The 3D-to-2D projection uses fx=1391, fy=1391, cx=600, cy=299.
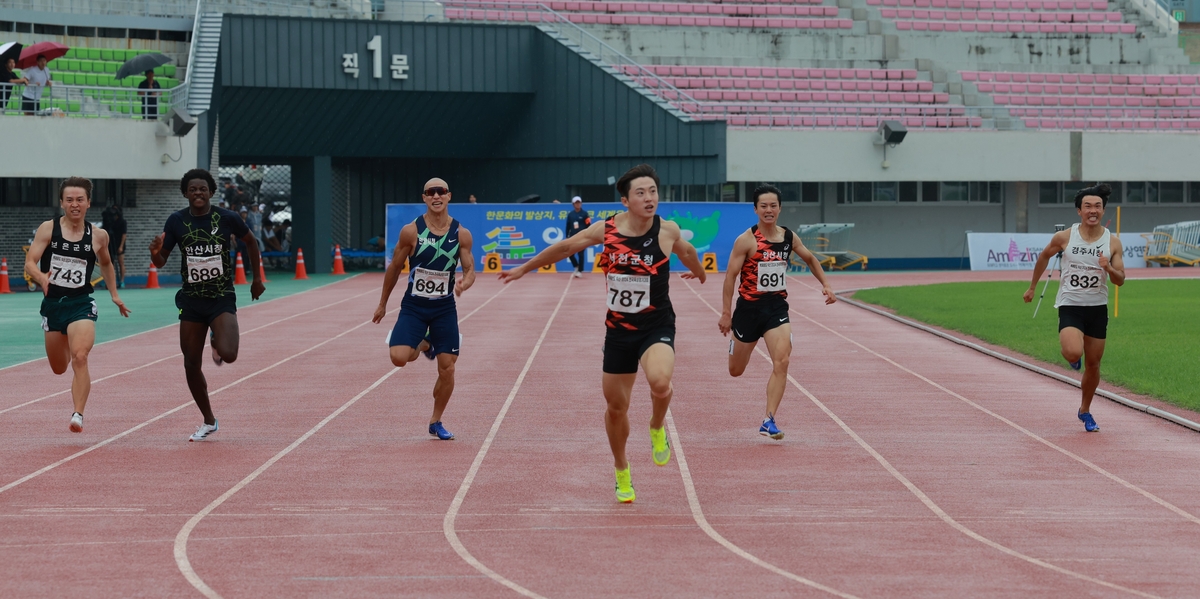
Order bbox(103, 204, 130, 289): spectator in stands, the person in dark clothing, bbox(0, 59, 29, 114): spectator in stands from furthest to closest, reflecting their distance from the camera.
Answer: the person in dark clothing
bbox(103, 204, 130, 289): spectator in stands
bbox(0, 59, 29, 114): spectator in stands

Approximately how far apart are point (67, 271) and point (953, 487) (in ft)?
21.3

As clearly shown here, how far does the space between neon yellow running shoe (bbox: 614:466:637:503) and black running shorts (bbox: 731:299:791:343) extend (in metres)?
2.84

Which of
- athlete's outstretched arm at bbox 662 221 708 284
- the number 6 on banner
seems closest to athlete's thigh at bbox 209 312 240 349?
athlete's outstretched arm at bbox 662 221 708 284

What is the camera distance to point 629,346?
314 inches

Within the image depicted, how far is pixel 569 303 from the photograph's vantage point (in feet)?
85.4

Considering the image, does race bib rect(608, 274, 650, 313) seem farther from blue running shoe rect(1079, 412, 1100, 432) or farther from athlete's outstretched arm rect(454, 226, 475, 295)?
blue running shoe rect(1079, 412, 1100, 432)

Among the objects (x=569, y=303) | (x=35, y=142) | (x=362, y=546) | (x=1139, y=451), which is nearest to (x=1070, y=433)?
(x=1139, y=451)

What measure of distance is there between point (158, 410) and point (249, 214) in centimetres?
2683

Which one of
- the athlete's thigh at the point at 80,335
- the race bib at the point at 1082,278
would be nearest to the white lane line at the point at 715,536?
the race bib at the point at 1082,278

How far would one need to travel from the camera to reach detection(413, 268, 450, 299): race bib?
1014cm

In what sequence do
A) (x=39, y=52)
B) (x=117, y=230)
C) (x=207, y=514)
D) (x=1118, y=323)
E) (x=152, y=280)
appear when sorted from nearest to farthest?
(x=207, y=514), (x=1118, y=323), (x=39, y=52), (x=117, y=230), (x=152, y=280)

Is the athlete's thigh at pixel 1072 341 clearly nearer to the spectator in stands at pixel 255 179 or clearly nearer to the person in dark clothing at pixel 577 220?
the person in dark clothing at pixel 577 220

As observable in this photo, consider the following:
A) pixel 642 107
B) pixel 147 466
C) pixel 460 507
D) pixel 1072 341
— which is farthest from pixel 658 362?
pixel 642 107

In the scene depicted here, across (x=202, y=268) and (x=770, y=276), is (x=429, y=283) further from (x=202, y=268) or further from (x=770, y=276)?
(x=770, y=276)
